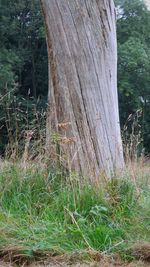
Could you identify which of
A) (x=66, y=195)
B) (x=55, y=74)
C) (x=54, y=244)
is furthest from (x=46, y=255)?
(x=55, y=74)

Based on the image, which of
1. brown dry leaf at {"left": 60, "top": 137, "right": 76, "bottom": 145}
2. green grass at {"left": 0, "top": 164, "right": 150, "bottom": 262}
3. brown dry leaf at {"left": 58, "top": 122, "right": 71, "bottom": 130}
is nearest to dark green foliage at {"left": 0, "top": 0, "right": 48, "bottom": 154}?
brown dry leaf at {"left": 58, "top": 122, "right": 71, "bottom": 130}

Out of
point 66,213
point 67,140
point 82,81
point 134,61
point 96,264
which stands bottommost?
point 96,264

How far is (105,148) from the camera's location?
16.0 feet

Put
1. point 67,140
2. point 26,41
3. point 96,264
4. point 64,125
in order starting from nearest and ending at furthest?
1. point 96,264
2. point 67,140
3. point 64,125
4. point 26,41

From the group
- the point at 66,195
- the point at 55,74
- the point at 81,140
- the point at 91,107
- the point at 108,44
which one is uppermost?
the point at 108,44

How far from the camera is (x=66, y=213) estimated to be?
3.74 m

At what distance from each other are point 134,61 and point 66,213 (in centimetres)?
2405

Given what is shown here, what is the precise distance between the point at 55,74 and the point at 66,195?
1.59 metres

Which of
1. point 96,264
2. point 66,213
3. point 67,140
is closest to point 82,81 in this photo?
point 67,140

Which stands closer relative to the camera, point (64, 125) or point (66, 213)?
point (66, 213)

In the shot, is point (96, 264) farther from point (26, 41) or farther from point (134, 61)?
point (26, 41)

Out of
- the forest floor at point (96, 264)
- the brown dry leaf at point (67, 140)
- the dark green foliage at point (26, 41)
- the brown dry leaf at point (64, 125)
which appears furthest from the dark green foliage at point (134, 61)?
the forest floor at point (96, 264)

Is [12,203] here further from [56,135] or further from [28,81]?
[28,81]

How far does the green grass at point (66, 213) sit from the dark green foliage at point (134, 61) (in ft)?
71.9
